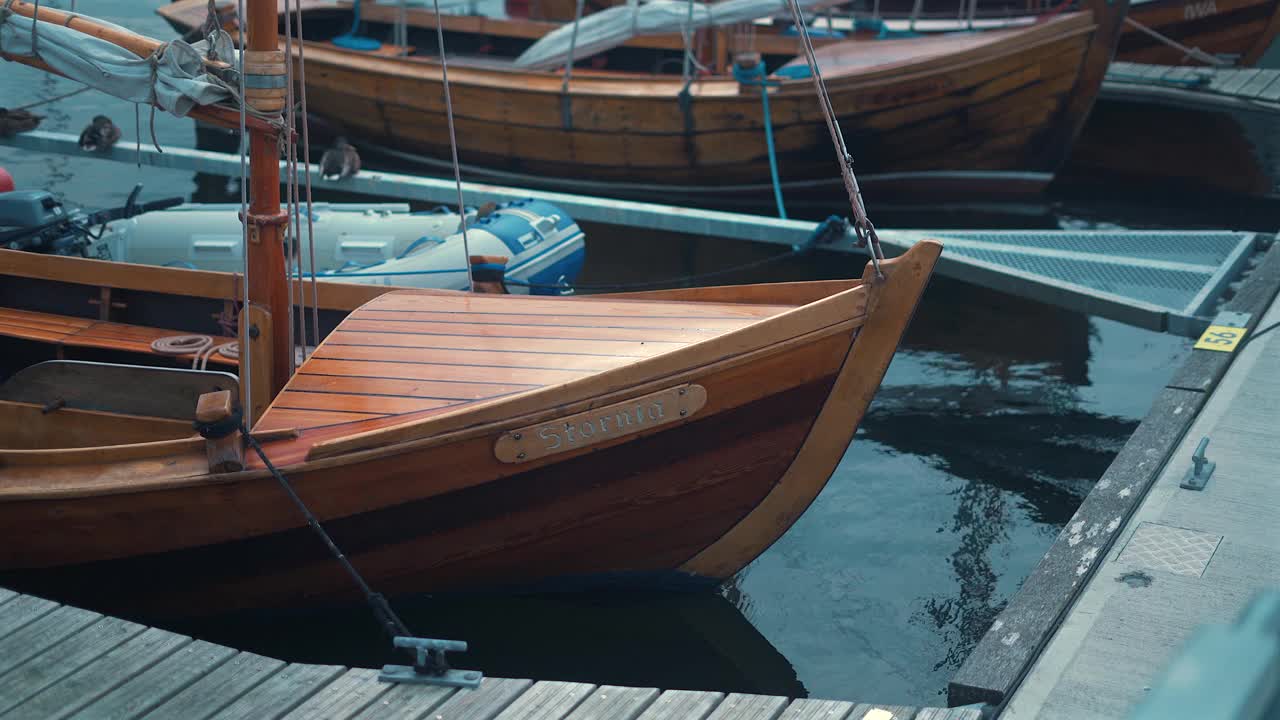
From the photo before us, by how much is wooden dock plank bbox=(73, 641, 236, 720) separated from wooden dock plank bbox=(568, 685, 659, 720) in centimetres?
111

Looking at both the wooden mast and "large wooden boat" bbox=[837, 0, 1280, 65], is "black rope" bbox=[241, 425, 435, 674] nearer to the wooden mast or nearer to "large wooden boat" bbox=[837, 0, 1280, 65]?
the wooden mast

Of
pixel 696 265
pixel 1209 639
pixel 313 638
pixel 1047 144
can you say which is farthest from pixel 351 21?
pixel 1209 639

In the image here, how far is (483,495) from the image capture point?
14.7 ft

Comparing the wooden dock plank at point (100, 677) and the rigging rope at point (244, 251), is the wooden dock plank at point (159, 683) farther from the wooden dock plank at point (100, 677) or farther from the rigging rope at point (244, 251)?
the rigging rope at point (244, 251)

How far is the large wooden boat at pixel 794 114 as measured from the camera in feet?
36.8

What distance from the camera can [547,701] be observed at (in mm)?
3400

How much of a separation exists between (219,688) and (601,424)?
5.04ft

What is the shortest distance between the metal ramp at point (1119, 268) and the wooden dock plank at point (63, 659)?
5309mm

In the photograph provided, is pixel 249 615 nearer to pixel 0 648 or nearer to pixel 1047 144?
pixel 0 648

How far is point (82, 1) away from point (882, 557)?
1761cm

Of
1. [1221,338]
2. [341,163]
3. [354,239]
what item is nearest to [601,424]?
[1221,338]

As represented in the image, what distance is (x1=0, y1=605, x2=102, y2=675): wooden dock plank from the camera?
3664 mm

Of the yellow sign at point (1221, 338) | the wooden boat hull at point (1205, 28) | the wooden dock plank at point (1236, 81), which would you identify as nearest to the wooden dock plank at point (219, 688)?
the yellow sign at point (1221, 338)

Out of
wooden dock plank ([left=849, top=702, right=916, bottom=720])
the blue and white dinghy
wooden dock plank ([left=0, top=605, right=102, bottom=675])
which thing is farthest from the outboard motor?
wooden dock plank ([left=849, top=702, right=916, bottom=720])
